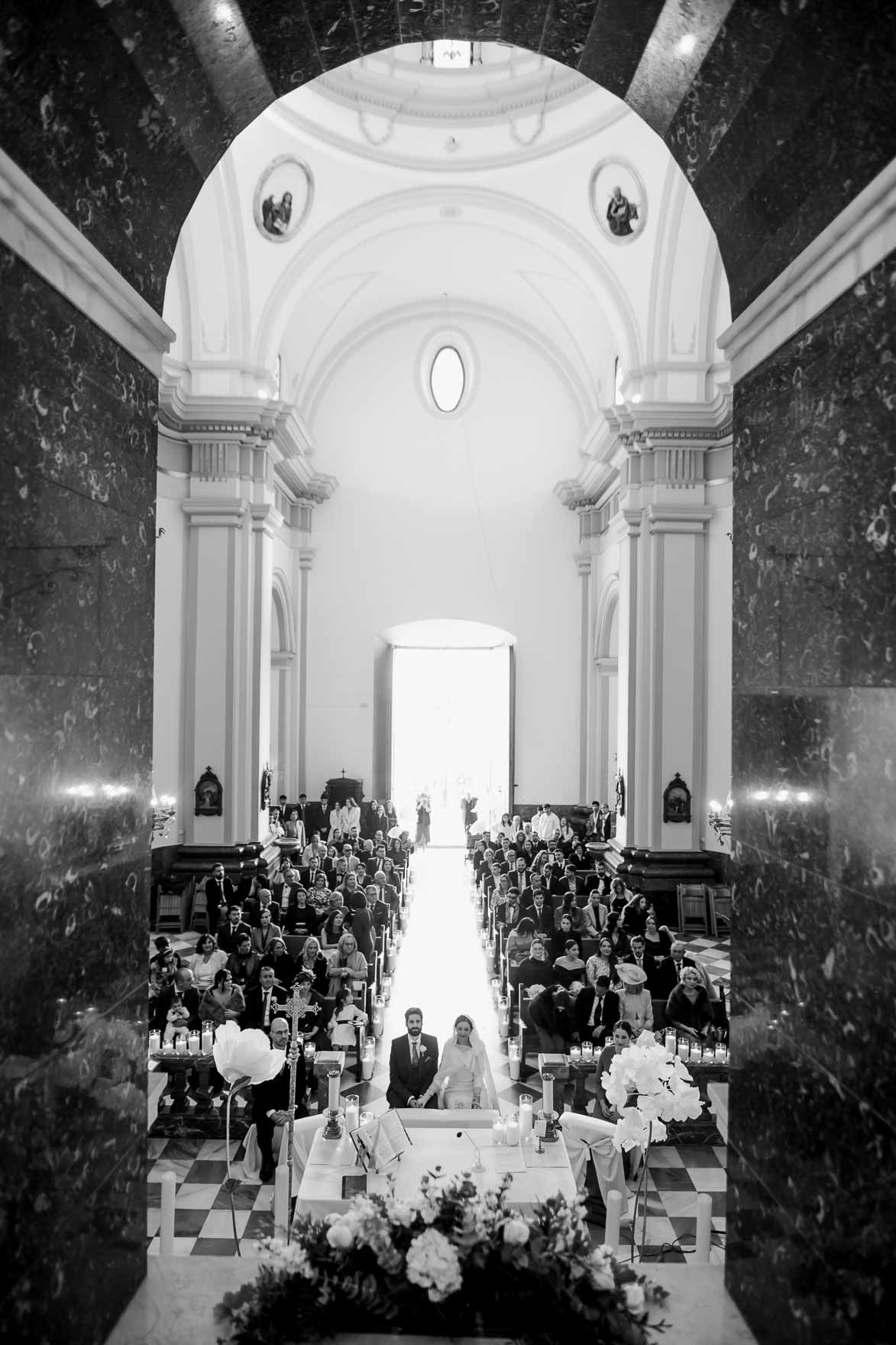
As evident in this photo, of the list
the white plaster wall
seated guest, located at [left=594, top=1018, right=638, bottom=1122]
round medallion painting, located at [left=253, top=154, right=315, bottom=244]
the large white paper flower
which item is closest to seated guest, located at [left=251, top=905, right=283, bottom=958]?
seated guest, located at [left=594, top=1018, right=638, bottom=1122]

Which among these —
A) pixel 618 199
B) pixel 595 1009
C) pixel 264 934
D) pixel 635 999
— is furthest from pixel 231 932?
pixel 618 199

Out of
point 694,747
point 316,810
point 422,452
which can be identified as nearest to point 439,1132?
point 694,747

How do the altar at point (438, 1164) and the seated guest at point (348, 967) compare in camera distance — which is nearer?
the altar at point (438, 1164)

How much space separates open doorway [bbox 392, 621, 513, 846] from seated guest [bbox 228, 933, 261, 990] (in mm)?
14596

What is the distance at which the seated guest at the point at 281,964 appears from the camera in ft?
33.1

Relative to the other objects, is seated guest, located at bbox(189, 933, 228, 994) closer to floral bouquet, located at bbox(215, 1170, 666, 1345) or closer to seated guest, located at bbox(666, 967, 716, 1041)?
seated guest, located at bbox(666, 967, 716, 1041)

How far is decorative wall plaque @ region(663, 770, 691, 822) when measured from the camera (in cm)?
1552

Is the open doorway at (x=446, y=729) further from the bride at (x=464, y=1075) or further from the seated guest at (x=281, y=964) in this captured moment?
the bride at (x=464, y=1075)

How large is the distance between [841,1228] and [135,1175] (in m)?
2.49

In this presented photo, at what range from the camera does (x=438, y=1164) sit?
5.77 metres

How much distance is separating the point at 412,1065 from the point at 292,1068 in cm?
108

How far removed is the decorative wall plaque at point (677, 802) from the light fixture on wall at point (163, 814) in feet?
24.8

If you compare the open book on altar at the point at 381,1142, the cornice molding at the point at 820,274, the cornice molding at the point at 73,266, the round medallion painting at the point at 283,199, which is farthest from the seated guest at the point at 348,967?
the round medallion painting at the point at 283,199

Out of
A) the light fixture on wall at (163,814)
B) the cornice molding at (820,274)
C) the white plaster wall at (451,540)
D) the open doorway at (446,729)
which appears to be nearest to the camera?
the cornice molding at (820,274)
